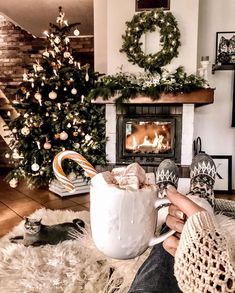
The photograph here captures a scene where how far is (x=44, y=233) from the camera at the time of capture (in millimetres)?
2107

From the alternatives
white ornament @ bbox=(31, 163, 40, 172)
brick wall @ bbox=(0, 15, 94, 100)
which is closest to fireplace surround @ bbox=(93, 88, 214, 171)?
white ornament @ bbox=(31, 163, 40, 172)

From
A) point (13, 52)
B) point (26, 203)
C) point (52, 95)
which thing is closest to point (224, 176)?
point (52, 95)

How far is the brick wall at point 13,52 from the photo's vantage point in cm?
502

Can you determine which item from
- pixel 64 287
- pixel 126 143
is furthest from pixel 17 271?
pixel 126 143

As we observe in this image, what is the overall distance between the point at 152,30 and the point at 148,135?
120 cm

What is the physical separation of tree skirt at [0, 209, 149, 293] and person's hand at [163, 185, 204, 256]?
3.17ft

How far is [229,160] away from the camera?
3592 mm

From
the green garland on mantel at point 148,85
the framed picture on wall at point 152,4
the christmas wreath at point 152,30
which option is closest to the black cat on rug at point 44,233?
the green garland on mantel at point 148,85

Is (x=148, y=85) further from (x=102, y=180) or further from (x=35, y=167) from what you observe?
(x=102, y=180)

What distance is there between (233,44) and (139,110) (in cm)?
144

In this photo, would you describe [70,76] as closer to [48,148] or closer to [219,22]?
[48,148]

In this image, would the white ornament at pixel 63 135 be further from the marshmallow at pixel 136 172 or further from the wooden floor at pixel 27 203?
the marshmallow at pixel 136 172

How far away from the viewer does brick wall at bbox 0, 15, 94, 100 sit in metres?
5.02

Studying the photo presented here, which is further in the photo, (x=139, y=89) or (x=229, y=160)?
(x=229, y=160)
